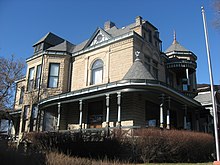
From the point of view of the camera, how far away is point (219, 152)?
10.6 metres

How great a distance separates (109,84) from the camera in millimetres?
16250

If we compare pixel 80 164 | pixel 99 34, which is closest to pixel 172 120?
pixel 99 34

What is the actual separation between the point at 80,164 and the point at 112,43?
48.9 ft

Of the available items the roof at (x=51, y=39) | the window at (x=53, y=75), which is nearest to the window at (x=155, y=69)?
the window at (x=53, y=75)

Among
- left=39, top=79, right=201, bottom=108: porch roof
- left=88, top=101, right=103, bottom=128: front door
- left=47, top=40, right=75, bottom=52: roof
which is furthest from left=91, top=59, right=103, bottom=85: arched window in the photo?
left=47, top=40, right=75, bottom=52: roof

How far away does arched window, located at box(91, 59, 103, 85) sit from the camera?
21570 mm

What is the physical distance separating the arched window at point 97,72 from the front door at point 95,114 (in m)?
2.35

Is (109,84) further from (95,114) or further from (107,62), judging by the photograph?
(107,62)

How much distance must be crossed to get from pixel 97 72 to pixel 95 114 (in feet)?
13.5

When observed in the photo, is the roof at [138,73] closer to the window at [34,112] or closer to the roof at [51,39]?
the window at [34,112]

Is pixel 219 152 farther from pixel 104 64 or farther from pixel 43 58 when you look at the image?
pixel 43 58

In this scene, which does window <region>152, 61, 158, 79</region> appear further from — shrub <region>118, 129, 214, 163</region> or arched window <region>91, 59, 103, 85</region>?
shrub <region>118, 129, 214, 163</region>

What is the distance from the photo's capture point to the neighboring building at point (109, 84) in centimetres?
1734

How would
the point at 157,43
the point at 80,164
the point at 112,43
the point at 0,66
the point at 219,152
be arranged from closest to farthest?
the point at 80,164, the point at 219,152, the point at 112,43, the point at 157,43, the point at 0,66
